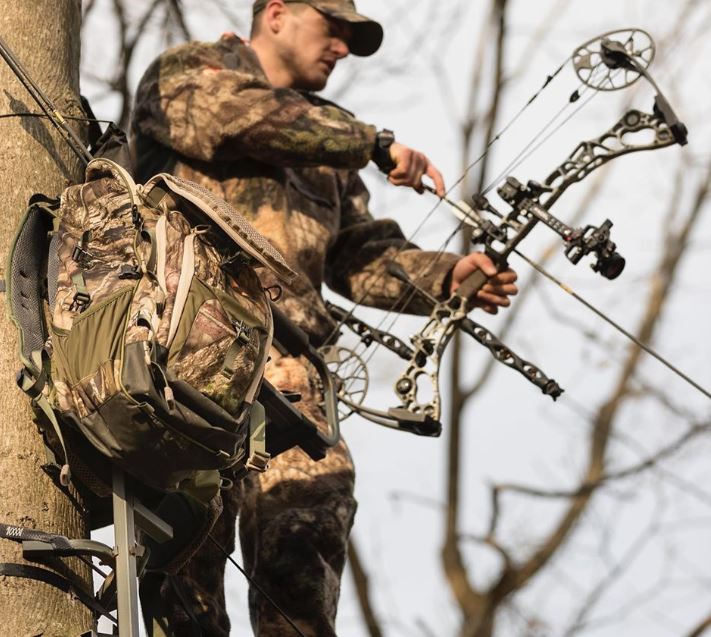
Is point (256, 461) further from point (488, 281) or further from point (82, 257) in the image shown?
point (488, 281)

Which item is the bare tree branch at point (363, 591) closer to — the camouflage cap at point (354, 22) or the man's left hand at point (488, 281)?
the man's left hand at point (488, 281)

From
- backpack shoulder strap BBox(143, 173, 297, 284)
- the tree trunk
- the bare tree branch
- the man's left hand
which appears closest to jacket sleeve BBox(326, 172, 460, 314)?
the man's left hand

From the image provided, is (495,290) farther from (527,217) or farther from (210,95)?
(210,95)

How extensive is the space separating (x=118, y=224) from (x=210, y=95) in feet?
5.50

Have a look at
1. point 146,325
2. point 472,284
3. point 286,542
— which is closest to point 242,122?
point 472,284

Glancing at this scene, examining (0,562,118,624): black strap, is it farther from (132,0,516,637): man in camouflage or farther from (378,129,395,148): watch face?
(378,129,395,148): watch face

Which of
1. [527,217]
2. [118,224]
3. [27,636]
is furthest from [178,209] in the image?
[527,217]

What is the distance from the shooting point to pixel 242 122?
20.8 ft

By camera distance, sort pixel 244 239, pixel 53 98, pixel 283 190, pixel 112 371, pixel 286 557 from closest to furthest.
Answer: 1. pixel 112 371
2. pixel 244 239
3. pixel 53 98
4. pixel 286 557
5. pixel 283 190

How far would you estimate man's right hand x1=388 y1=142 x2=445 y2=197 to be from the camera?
6492 mm

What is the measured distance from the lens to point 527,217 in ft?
22.2

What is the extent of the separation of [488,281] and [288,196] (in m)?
0.82

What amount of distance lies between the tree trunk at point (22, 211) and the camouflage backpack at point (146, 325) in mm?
102

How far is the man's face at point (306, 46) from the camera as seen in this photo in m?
6.99
